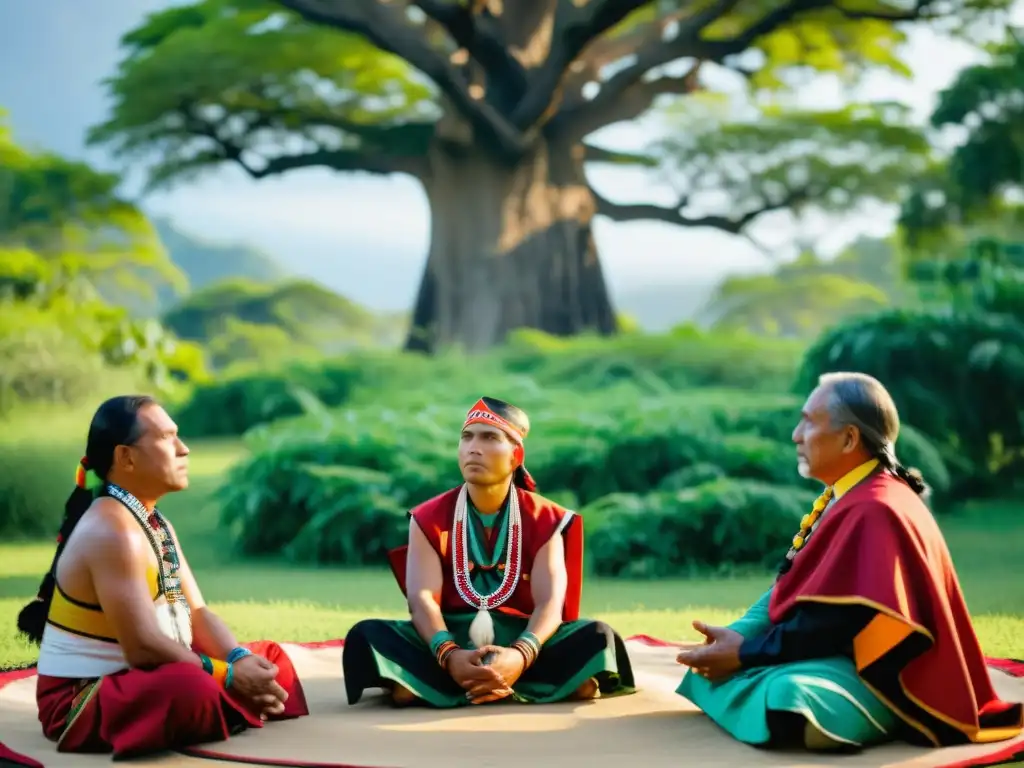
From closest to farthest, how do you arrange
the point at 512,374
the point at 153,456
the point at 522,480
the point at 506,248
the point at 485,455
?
the point at 153,456 → the point at 485,455 → the point at 522,480 → the point at 512,374 → the point at 506,248

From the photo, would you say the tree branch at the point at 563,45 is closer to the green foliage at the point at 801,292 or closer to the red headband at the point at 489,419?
the red headband at the point at 489,419

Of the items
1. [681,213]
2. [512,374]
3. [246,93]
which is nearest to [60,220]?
[246,93]

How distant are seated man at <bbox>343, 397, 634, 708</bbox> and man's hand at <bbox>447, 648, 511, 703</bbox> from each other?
0.08 feet

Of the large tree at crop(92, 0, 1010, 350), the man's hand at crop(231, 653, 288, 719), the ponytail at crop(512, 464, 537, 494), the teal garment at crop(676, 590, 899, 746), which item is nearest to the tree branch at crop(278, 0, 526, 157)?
the large tree at crop(92, 0, 1010, 350)

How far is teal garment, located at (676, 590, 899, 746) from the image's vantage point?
3412 mm

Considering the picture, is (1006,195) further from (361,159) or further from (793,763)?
(793,763)

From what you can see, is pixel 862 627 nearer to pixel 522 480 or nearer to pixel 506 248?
pixel 522 480

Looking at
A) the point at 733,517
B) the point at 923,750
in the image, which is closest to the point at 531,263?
the point at 733,517

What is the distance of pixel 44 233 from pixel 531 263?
7566mm

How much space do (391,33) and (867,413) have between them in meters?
10.6

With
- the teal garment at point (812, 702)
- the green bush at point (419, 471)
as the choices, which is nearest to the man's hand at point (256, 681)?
the teal garment at point (812, 702)

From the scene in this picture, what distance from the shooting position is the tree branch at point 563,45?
13016 mm

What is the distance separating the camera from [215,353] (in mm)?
24281

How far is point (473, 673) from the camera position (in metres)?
3.87
